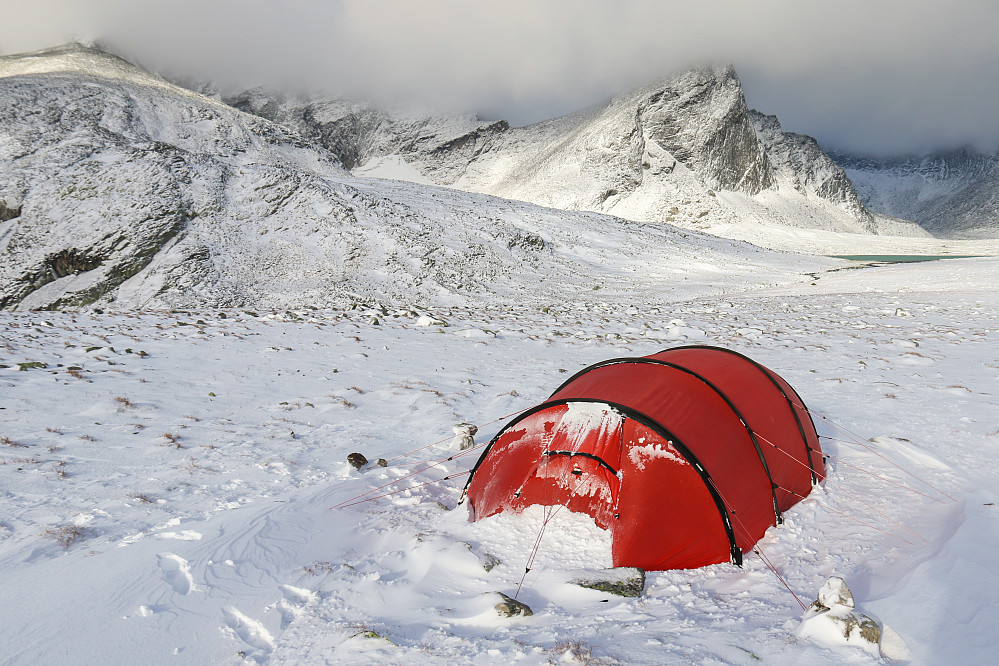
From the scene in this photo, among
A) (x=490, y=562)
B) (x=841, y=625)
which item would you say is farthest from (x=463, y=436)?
(x=841, y=625)

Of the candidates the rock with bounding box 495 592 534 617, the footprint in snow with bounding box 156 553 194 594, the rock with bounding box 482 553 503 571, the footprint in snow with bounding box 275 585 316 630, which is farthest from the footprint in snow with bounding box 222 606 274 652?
the rock with bounding box 482 553 503 571

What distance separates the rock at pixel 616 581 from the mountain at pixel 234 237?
2143cm

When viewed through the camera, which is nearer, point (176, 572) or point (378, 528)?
point (176, 572)

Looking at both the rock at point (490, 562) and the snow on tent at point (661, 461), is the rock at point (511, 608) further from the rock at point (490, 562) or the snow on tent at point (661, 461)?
the snow on tent at point (661, 461)

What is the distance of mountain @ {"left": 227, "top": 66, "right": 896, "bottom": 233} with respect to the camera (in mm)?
103688

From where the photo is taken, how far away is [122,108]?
135 feet

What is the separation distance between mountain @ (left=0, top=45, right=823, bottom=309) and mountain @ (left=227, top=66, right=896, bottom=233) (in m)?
50.7

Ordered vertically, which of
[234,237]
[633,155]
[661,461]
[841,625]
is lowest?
[234,237]

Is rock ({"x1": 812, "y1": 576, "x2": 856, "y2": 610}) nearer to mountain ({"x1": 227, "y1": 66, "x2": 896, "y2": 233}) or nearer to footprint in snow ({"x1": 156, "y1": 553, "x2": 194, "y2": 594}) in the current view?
footprint in snow ({"x1": 156, "y1": 553, "x2": 194, "y2": 594})

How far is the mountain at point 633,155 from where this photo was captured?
340 feet

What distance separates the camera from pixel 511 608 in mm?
3609

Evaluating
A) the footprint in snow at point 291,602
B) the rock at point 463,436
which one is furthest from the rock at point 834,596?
the rock at point 463,436

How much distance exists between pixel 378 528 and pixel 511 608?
1.73 m

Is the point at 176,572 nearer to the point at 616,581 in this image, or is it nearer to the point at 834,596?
the point at 616,581
